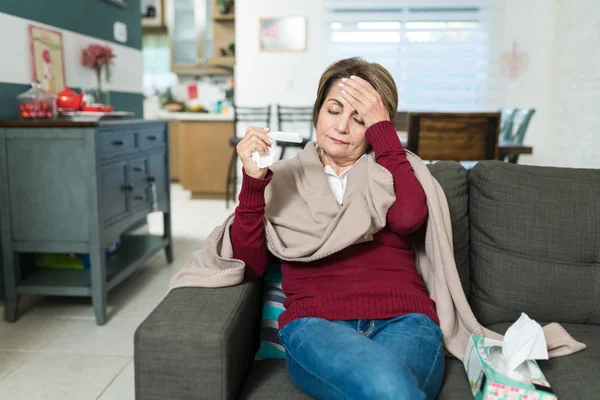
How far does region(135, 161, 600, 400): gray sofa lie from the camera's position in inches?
50.5

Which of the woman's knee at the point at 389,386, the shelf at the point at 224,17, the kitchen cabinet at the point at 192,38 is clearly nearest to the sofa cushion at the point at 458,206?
the woman's knee at the point at 389,386

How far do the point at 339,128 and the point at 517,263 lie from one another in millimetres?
626

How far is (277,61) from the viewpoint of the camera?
17.5ft

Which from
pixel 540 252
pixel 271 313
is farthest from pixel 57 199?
pixel 540 252

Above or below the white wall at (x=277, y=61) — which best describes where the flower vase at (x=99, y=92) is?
below

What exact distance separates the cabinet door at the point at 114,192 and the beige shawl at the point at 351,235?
A: 1.24 m

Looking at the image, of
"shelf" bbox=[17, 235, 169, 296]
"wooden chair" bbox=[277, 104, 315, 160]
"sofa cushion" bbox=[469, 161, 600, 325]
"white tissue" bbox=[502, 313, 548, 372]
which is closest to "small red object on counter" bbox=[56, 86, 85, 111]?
"shelf" bbox=[17, 235, 169, 296]

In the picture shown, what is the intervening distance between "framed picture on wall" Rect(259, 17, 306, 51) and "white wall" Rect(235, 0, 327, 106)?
0.16 ft

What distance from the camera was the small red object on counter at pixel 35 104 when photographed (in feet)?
8.13

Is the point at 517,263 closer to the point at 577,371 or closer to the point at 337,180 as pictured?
the point at 577,371

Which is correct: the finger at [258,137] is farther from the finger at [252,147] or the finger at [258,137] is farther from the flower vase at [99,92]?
the flower vase at [99,92]

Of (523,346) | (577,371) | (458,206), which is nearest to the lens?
Result: (523,346)

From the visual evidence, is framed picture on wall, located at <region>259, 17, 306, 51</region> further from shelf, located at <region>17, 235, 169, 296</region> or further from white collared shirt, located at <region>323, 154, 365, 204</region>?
white collared shirt, located at <region>323, 154, 365, 204</region>

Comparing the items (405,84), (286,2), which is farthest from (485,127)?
(286,2)
